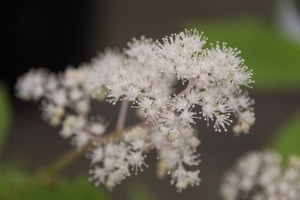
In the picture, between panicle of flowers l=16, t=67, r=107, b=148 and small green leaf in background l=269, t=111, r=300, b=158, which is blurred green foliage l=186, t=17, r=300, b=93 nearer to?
small green leaf in background l=269, t=111, r=300, b=158

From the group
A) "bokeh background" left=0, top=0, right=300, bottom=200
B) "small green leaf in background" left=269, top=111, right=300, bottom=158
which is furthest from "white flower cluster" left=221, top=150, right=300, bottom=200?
"bokeh background" left=0, top=0, right=300, bottom=200

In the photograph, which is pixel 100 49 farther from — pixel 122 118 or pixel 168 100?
pixel 168 100

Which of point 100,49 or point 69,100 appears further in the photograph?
point 100,49

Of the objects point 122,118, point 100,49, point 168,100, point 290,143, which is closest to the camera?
point 168,100

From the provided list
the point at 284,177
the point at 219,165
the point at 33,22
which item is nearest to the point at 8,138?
the point at 33,22

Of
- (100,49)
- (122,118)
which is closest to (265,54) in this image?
(122,118)

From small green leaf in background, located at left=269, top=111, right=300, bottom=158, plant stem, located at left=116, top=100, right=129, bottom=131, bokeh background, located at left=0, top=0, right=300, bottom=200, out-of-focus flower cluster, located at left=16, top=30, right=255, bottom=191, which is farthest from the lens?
bokeh background, located at left=0, top=0, right=300, bottom=200

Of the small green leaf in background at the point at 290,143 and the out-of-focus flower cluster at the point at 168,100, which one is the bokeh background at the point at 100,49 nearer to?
the small green leaf in background at the point at 290,143
